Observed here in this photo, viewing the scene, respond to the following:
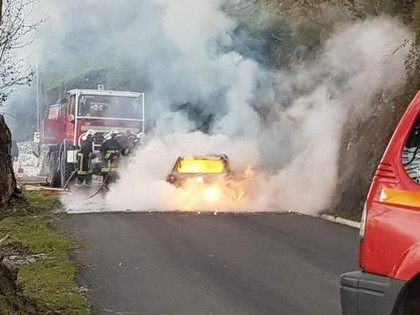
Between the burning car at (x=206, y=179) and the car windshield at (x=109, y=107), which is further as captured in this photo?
the car windshield at (x=109, y=107)

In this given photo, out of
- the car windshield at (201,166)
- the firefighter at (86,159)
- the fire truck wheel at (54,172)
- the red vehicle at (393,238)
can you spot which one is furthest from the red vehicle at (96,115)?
the red vehicle at (393,238)

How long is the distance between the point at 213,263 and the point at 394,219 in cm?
507

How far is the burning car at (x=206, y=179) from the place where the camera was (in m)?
16.4

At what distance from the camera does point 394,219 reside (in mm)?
4555

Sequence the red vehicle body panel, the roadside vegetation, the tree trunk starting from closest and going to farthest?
the red vehicle body panel → the roadside vegetation → the tree trunk

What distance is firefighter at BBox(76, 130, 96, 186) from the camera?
69.1 feet

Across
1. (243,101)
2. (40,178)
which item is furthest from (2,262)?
(40,178)

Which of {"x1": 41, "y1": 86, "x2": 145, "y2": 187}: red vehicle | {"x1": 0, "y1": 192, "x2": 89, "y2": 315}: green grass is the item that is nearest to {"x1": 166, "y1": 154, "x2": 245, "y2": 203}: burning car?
{"x1": 0, "y1": 192, "x2": 89, "y2": 315}: green grass

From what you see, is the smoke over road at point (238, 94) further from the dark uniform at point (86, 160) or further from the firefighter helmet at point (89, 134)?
the dark uniform at point (86, 160)

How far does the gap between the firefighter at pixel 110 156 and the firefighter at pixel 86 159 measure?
79 cm

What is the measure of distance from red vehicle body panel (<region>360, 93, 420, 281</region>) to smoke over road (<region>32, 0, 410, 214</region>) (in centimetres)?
1004

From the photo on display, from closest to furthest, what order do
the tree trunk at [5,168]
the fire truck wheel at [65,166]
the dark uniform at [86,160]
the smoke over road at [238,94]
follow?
the tree trunk at [5,168], the smoke over road at [238,94], the dark uniform at [86,160], the fire truck wheel at [65,166]

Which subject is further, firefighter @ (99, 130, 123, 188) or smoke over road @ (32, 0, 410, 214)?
firefighter @ (99, 130, 123, 188)

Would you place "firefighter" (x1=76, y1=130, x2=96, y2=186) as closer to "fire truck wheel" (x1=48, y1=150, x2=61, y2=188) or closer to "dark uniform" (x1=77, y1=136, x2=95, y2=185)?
"dark uniform" (x1=77, y1=136, x2=95, y2=185)
